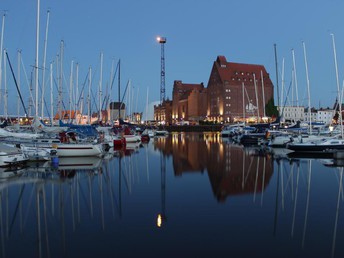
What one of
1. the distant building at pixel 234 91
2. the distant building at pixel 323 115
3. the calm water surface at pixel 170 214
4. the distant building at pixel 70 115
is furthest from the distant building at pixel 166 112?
the calm water surface at pixel 170 214

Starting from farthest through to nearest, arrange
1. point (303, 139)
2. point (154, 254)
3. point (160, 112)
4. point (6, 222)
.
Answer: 1. point (160, 112)
2. point (303, 139)
3. point (6, 222)
4. point (154, 254)

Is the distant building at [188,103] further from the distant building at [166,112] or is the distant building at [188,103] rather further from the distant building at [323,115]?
the distant building at [323,115]

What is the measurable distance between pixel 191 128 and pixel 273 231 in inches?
4434

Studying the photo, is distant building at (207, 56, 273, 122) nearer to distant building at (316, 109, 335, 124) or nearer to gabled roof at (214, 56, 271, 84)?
gabled roof at (214, 56, 271, 84)

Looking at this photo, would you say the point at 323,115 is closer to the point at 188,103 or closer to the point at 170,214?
the point at 188,103

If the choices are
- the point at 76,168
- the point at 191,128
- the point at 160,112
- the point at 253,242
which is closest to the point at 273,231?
the point at 253,242

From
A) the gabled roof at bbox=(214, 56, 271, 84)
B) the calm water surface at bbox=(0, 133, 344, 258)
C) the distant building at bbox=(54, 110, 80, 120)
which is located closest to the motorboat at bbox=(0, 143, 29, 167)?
the calm water surface at bbox=(0, 133, 344, 258)

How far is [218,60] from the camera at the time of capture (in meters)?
137

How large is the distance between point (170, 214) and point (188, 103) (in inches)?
5571

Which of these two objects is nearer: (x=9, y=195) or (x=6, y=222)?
(x=6, y=222)

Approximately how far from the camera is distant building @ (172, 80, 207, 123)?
14588 centimetres

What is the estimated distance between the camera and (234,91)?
131 meters

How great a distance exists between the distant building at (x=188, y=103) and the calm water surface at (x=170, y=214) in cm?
12529

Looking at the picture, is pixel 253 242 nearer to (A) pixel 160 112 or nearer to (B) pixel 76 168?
(B) pixel 76 168
